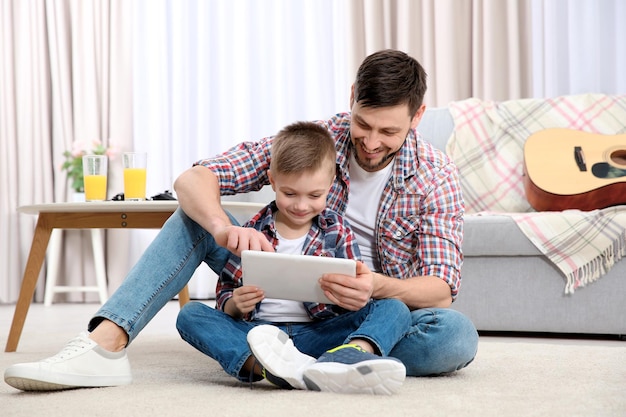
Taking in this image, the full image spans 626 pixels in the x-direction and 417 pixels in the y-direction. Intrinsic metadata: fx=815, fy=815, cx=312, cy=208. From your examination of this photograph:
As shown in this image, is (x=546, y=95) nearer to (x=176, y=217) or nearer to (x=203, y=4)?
(x=203, y=4)

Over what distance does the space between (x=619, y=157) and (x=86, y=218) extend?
186 cm

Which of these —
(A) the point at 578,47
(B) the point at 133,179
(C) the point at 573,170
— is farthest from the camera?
(A) the point at 578,47

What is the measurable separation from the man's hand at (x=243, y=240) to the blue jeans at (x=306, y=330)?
0.16m

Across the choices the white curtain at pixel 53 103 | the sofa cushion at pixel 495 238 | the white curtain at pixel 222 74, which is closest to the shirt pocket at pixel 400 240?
the sofa cushion at pixel 495 238

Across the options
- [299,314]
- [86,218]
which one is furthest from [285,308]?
[86,218]

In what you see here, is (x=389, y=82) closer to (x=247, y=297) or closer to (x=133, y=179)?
(x=247, y=297)

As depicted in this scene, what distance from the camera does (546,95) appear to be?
380cm

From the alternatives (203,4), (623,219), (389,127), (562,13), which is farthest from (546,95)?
(389,127)

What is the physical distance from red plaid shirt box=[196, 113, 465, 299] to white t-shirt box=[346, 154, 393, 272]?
0.02m

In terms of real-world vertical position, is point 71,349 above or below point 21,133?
below

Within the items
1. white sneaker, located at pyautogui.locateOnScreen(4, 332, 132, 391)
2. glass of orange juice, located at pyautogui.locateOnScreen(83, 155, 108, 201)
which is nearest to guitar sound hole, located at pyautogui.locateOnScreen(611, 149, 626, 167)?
glass of orange juice, located at pyautogui.locateOnScreen(83, 155, 108, 201)

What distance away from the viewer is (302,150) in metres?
1.52

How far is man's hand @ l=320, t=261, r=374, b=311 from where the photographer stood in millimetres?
1388

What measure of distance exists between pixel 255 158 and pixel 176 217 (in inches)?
9.0
